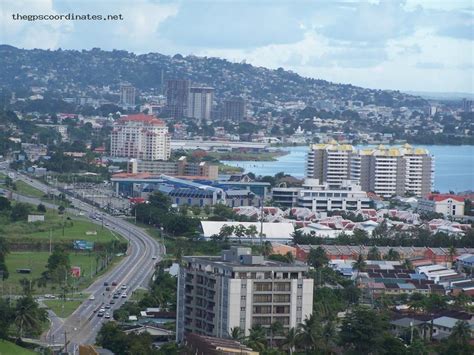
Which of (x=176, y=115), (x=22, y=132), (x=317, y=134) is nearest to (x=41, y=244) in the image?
(x=22, y=132)

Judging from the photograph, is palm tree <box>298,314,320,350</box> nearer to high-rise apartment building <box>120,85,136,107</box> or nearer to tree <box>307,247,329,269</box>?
tree <box>307,247,329,269</box>

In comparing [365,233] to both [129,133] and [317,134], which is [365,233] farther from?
[317,134]

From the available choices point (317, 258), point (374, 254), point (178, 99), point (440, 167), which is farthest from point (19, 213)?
point (178, 99)

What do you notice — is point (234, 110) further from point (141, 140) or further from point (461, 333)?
point (461, 333)

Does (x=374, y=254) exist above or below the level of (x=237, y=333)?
below

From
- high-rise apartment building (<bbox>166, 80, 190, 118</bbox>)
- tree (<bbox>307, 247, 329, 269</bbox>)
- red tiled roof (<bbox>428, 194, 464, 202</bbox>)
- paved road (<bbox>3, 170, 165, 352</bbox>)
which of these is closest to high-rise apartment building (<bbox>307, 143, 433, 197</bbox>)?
red tiled roof (<bbox>428, 194, 464, 202</bbox>)

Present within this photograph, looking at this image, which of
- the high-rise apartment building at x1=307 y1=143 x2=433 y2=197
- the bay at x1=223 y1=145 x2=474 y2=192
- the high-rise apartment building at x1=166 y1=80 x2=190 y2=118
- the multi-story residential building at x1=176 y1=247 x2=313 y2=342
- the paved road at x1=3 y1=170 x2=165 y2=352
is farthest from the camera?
the high-rise apartment building at x1=166 y1=80 x2=190 y2=118

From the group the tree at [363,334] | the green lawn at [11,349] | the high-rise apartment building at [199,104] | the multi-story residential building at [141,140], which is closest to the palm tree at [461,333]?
the tree at [363,334]
